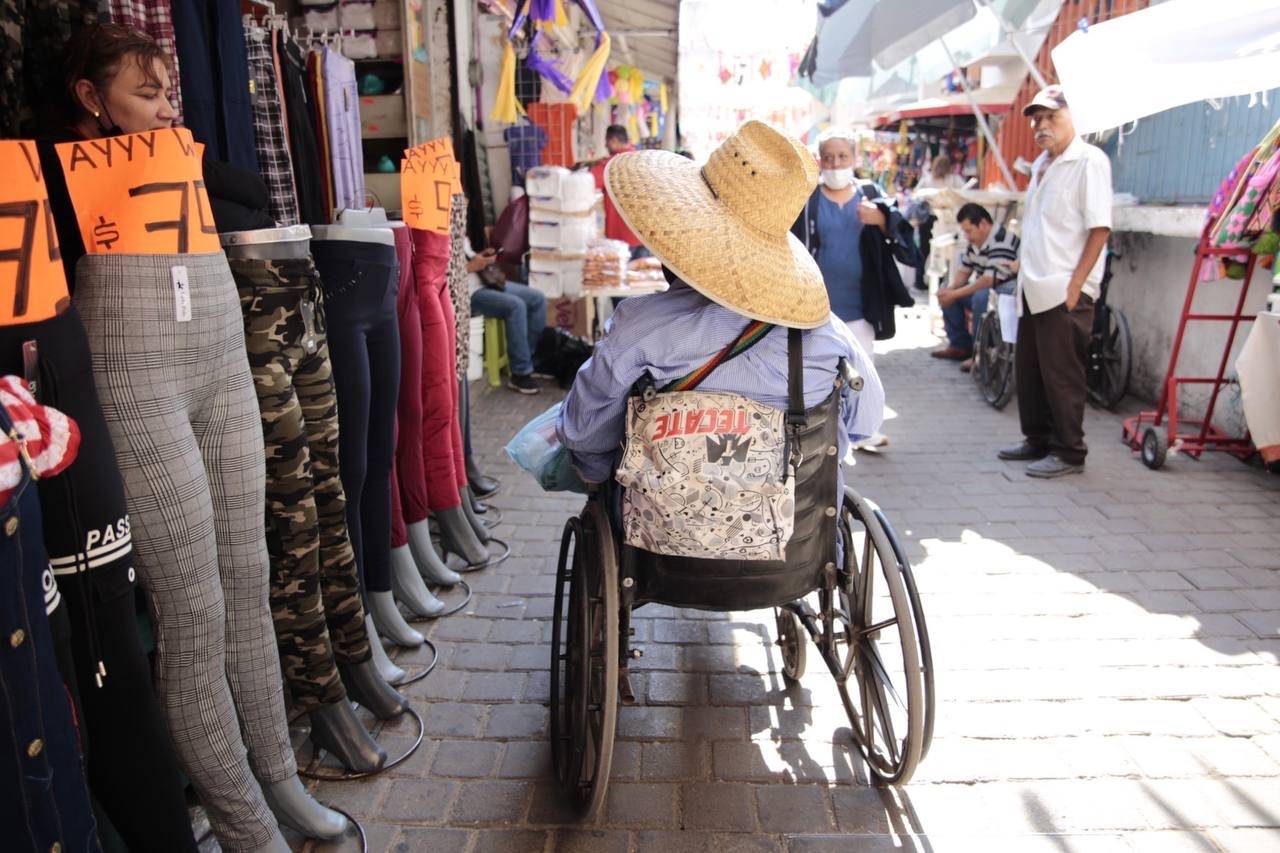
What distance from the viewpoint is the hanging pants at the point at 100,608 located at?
59.7 inches

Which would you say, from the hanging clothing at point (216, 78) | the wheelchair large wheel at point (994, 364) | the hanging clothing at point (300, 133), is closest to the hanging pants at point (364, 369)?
the hanging clothing at point (216, 78)

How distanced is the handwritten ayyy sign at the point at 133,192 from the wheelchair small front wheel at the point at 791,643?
2042mm

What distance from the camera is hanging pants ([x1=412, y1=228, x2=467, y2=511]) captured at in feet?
11.4

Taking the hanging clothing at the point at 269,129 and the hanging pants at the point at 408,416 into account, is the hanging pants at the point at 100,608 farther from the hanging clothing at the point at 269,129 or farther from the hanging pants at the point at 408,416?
the hanging clothing at the point at 269,129

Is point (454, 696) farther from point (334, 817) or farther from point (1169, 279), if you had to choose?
point (1169, 279)

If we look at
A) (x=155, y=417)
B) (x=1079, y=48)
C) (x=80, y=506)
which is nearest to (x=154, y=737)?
(x=80, y=506)

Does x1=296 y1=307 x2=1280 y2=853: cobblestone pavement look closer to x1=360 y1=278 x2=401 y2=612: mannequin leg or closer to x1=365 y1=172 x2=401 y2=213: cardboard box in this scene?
x1=360 y1=278 x2=401 y2=612: mannequin leg

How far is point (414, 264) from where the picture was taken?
3.46 m

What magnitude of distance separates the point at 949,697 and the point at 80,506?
8.24 feet

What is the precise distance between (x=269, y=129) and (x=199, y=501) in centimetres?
188

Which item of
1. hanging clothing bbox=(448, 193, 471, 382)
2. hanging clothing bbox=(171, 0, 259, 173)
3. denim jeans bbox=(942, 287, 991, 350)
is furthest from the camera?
denim jeans bbox=(942, 287, 991, 350)

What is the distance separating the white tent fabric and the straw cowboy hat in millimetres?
3194

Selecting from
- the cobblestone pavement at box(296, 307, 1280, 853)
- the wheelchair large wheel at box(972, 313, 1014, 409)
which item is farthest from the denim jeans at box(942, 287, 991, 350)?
the cobblestone pavement at box(296, 307, 1280, 853)

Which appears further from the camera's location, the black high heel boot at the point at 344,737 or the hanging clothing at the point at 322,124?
the hanging clothing at the point at 322,124
